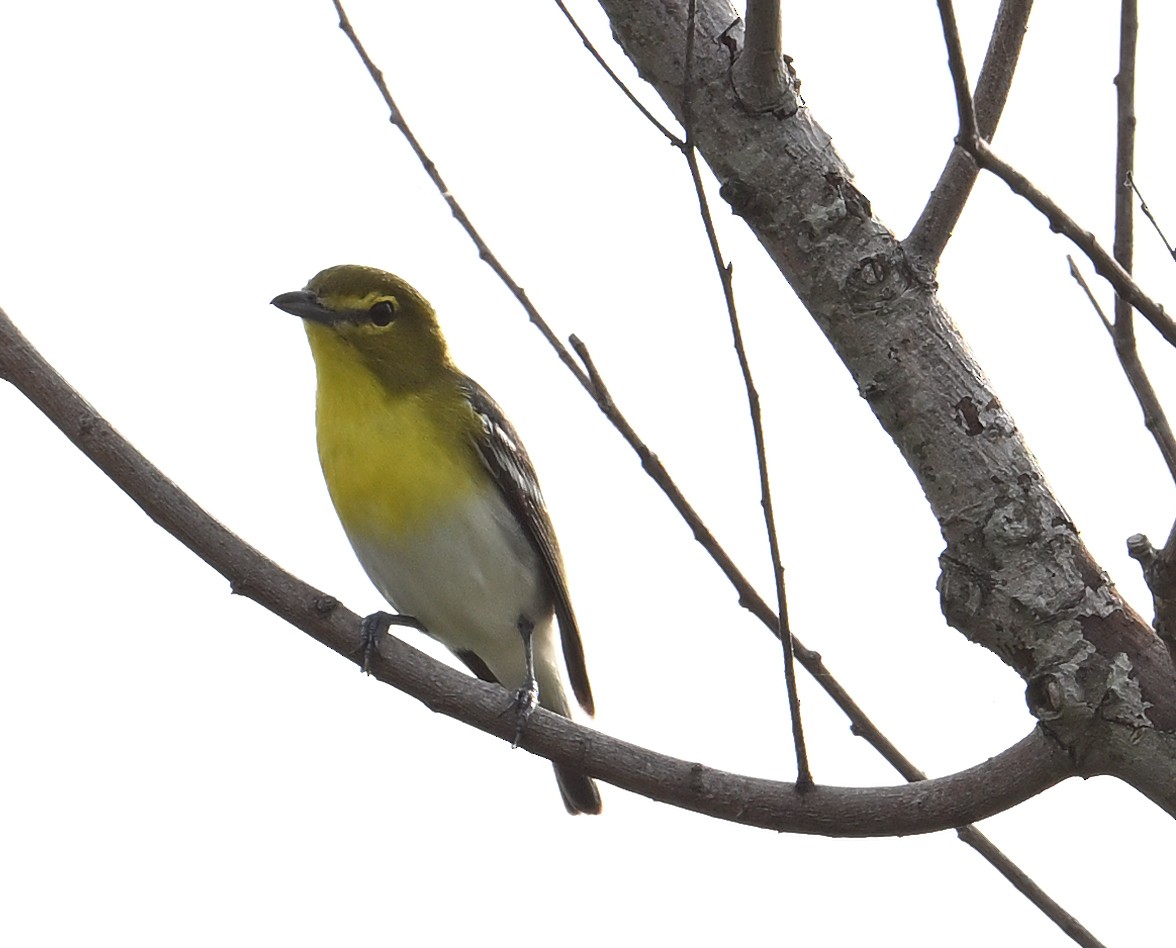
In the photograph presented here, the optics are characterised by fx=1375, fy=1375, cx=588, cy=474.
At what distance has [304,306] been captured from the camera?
5.78 meters

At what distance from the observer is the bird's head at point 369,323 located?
5.77 metres

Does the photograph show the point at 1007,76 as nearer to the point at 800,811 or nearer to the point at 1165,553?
the point at 1165,553

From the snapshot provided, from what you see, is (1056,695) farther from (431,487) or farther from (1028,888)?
(431,487)

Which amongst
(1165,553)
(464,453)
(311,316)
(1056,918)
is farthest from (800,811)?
(311,316)

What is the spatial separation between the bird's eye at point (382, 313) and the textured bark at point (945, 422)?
272 cm

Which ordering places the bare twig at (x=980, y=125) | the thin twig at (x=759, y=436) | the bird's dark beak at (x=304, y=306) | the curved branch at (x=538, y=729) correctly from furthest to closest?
the bird's dark beak at (x=304, y=306), the bare twig at (x=980, y=125), the curved branch at (x=538, y=729), the thin twig at (x=759, y=436)

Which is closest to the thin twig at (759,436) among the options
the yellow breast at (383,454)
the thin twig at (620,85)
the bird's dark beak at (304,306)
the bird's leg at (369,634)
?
the thin twig at (620,85)

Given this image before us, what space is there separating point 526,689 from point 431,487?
5.27 feet

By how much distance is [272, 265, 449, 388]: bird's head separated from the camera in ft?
18.9

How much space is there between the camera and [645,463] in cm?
322

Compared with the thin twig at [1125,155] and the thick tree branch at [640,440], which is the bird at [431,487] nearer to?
the thick tree branch at [640,440]

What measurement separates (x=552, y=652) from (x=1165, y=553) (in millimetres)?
3994

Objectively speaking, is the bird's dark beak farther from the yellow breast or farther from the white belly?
the white belly

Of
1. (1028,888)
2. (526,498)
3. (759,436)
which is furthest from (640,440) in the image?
(526,498)
